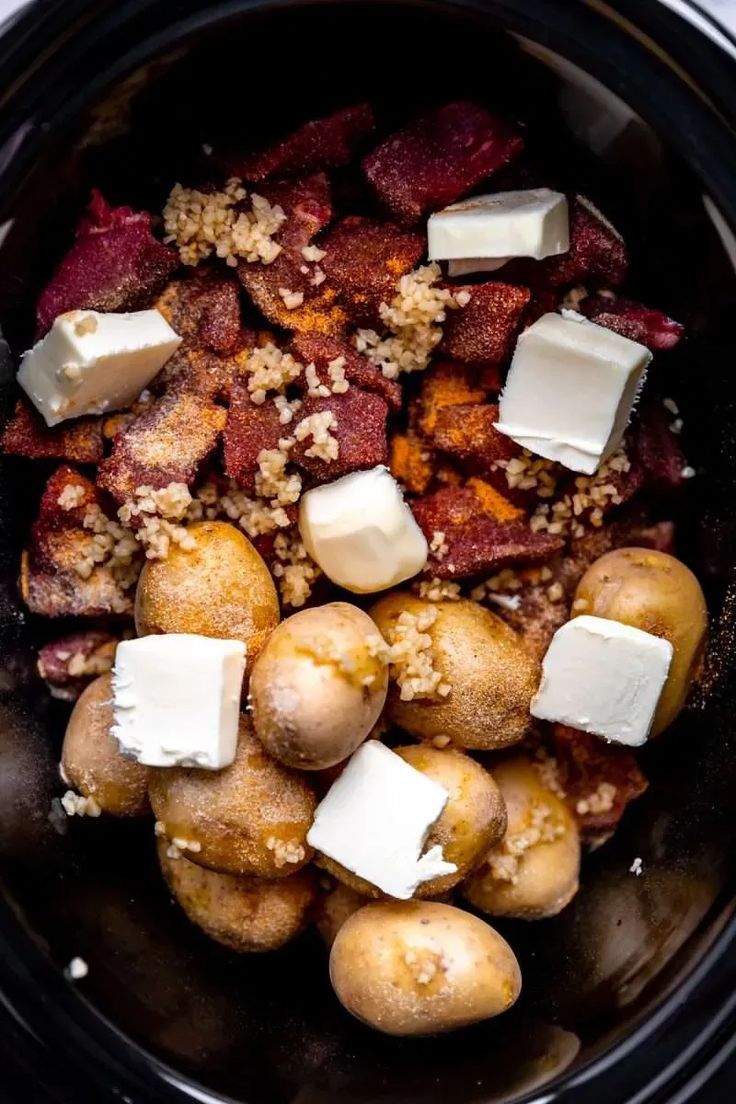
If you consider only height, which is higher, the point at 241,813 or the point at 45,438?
the point at 45,438

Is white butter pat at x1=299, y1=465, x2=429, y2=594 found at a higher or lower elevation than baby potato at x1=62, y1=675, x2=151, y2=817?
higher

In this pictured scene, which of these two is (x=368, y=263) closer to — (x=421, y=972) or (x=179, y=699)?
(x=179, y=699)

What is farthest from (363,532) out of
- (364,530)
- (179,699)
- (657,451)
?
(657,451)

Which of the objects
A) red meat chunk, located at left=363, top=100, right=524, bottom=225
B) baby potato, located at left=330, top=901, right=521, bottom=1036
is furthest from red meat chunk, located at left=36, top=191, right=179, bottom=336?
baby potato, located at left=330, top=901, right=521, bottom=1036

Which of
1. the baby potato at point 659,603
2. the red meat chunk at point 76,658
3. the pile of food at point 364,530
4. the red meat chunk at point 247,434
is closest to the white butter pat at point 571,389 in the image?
the pile of food at point 364,530

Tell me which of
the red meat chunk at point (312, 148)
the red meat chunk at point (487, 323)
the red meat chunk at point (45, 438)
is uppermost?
the red meat chunk at point (312, 148)

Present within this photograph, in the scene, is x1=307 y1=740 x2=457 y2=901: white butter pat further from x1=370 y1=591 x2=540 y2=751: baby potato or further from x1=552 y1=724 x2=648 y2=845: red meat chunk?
x1=552 y1=724 x2=648 y2=845: red meat chunk

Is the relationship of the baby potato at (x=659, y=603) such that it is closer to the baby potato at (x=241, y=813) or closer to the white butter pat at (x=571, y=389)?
the white butter pat at (x=571, y=389)
